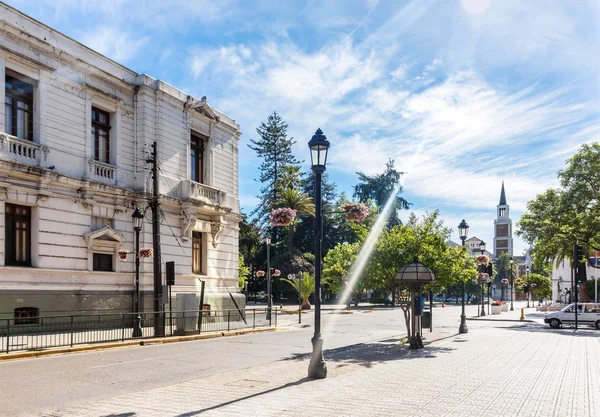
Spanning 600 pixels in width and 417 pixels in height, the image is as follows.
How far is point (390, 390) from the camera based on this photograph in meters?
9.95

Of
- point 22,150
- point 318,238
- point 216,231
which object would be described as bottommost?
point 318,238

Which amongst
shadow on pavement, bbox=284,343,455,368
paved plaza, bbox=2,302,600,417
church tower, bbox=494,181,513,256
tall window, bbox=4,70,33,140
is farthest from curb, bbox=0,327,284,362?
church tower, bbox=494,181,513,256

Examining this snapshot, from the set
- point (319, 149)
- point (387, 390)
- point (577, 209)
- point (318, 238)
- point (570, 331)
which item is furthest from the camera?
point (577, 209)

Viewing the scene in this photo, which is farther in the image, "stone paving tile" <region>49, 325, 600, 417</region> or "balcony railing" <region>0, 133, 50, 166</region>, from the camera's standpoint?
"balcony railing" <region>0, 133, 50, 166</region>

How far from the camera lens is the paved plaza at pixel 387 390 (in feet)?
27.7

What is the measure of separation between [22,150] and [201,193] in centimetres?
1042

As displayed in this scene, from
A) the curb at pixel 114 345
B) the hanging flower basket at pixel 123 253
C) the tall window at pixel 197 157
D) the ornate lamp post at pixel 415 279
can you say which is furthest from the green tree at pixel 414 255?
the tall window at pixel 197 157

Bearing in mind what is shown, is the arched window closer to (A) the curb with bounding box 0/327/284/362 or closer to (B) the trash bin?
(A) the curb with bounding box 0/327/284/362

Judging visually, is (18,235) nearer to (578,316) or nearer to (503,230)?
(578,316)

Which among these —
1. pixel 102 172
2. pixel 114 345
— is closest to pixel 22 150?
pixel 102 172

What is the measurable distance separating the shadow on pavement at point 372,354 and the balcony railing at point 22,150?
12.6m

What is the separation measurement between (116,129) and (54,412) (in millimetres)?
19026

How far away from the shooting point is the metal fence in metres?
17.1

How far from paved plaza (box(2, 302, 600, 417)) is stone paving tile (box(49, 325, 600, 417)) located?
0.02 meters
